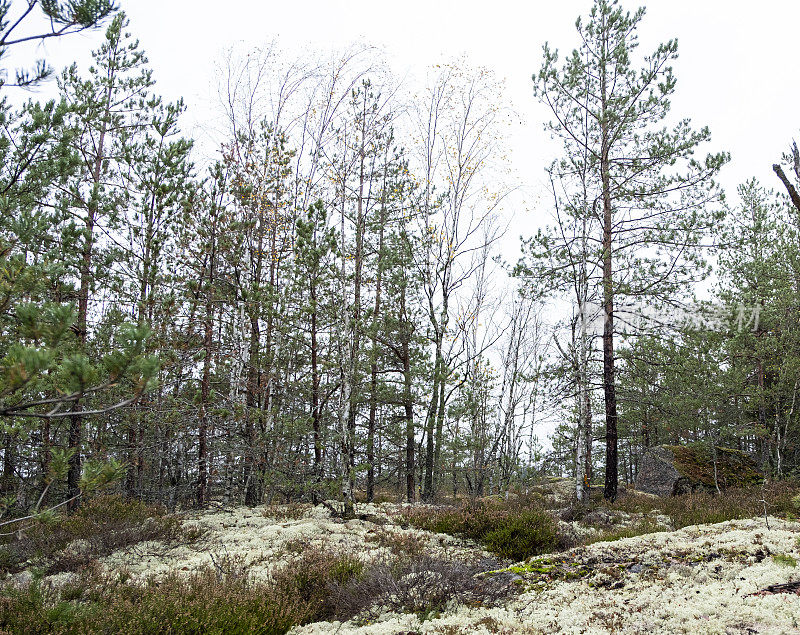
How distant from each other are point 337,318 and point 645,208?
27.7 feet

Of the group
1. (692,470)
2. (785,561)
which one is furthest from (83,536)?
(692,470)

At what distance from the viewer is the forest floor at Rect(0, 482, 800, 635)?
A: 3.71 metres

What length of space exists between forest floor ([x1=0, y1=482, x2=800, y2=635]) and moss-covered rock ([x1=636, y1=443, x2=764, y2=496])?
738 cm

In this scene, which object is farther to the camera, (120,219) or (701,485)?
(701,485)

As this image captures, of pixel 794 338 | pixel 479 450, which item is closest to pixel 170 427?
pixel 479 450

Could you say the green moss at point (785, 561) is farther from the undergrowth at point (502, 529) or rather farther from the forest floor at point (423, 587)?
the undergrowth at point (502, 529)

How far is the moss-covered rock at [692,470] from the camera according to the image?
13867 mm

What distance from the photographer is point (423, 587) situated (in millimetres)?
4664

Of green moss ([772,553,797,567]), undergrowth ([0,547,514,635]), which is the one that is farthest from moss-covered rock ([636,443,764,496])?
undergrowth ([0,547,514,635])

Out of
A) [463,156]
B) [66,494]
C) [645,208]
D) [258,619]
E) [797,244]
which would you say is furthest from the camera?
[797,244]

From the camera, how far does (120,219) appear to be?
9.96 m

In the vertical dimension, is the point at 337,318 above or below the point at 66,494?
above

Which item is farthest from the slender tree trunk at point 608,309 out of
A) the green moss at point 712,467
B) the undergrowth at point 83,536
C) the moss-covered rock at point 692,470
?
the undergrowth at point 83,536

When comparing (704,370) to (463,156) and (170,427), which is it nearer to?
(463,156)
